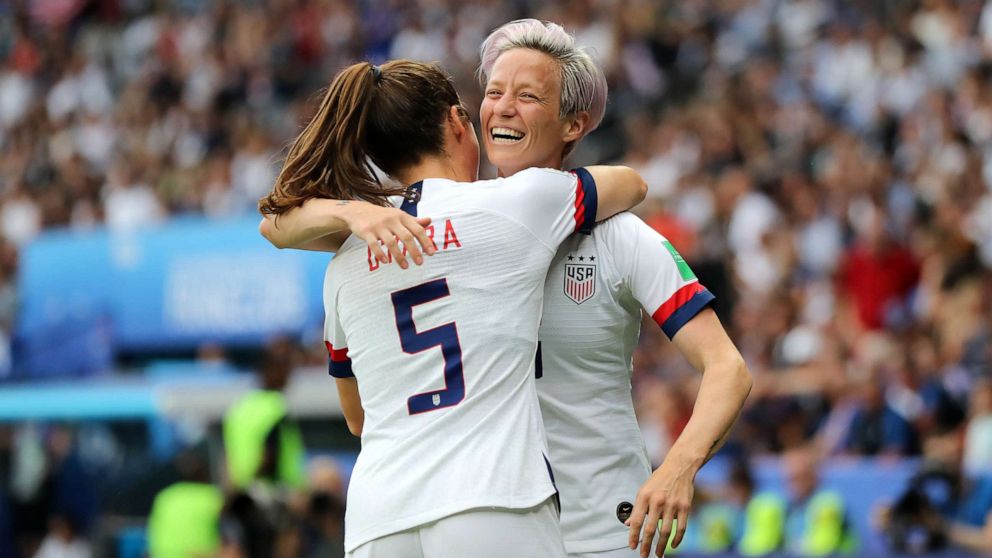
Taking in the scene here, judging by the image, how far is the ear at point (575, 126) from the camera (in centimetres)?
374

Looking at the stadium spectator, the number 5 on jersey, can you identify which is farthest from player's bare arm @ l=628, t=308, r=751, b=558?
the stadium spectator

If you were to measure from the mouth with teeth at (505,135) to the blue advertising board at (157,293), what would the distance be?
9145mm

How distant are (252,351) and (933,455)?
7.02m

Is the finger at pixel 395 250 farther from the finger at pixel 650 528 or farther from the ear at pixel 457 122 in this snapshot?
the finger at pixel 650 528

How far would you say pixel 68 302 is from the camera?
47.4 feet

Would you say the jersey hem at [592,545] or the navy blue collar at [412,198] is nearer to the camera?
the navy blue collar at [412,198]

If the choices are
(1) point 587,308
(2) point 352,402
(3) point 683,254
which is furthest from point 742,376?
(3) point 683,254

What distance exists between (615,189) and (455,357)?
0.65 metres

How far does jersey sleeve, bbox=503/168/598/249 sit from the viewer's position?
332 centimetres

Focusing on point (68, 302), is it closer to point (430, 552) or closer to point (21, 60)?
point (21, 60)

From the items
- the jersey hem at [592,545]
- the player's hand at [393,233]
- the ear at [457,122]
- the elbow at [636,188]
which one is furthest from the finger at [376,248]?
the jersey hem at [592,545]

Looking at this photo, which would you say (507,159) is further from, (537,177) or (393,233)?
(393,233)

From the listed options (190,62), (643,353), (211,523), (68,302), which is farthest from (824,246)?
(190,62)

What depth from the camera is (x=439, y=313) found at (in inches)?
128
